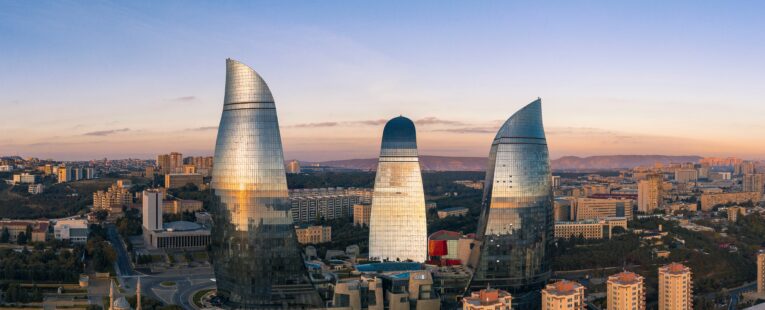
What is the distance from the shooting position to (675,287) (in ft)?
103

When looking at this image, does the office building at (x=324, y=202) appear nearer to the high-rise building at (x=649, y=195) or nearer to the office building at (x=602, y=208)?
the office building at (x=602, y=208)

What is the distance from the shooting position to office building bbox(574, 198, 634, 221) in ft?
243

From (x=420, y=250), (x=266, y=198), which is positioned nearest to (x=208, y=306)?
(x=266, y=198)

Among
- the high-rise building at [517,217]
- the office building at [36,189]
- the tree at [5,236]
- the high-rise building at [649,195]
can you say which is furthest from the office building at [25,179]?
the high-rise building at [517,217]

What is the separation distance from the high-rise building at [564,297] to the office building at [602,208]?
47.0 metres

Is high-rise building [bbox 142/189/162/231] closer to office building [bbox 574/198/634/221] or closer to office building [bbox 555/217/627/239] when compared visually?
office building [bbox 555/217/627/239]

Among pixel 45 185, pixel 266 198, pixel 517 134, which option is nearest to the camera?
pixel 266 198

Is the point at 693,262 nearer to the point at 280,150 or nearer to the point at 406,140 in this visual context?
the point at 406,140

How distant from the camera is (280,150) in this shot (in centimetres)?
3216

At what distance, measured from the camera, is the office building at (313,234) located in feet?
179

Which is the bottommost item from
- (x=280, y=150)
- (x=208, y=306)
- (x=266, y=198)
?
(x=208, y=306)

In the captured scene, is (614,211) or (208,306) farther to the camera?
(614,211)

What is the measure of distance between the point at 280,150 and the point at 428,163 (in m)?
129

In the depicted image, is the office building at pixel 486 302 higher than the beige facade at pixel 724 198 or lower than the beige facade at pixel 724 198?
lower
